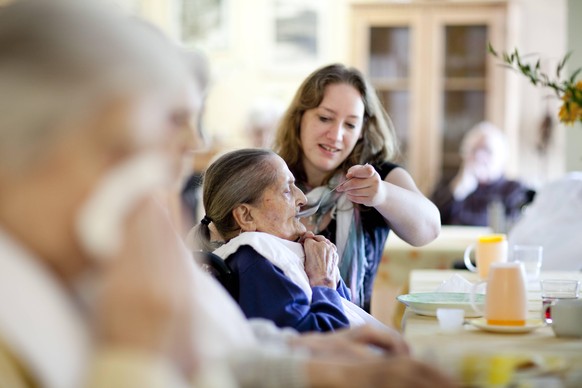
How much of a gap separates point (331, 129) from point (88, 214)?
1.63 meters

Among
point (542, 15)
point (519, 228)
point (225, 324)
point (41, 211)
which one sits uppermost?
point (542, 15)

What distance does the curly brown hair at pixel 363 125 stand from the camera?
262 cm

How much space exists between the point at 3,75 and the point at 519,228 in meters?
2.76

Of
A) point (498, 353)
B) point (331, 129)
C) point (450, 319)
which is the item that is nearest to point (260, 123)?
point (331, 129)

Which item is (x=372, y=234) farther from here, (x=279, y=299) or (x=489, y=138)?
(x=489, y=138)

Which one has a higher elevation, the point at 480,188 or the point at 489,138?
the point at 489,138

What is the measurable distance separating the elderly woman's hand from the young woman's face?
1.70ft

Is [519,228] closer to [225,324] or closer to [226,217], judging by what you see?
[226,217]

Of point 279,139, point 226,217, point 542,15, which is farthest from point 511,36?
point 226,217

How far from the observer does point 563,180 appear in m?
3.45

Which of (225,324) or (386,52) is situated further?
(386,52)

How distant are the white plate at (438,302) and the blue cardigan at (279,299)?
0.18 meters

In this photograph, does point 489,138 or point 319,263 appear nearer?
point 319,263

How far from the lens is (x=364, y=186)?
90.9 inches
